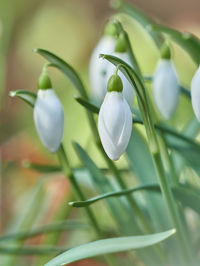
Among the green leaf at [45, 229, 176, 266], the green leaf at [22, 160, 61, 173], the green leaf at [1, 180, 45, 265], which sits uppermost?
the green leaf at [22, 160, 61, 173]

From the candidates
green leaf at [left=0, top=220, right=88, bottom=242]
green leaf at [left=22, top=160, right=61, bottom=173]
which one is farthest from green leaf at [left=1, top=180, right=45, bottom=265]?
green leaf at [left=22, top=160, right=61, bottom=173]

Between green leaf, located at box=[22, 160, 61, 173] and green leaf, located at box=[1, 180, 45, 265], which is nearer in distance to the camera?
green leaf, located at box=[22, 160, 61, 173]

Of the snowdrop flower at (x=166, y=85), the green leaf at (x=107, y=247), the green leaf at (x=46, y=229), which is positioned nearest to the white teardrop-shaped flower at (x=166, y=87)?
the snowdrop flower at (x=166, y=85)

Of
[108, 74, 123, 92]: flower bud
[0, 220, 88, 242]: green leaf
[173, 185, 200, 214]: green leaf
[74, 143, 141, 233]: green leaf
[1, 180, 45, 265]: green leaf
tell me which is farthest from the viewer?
[1, 180, 45, 265]: green leaf

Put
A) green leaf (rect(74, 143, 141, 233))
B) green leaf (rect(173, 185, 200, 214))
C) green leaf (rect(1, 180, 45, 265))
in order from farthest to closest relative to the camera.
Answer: green leaf (rect(1, 180, 45, 265)) < green leaf (rect(74, 143, 141, 233)) < green leaf (rect(173, 185, 200, 214))

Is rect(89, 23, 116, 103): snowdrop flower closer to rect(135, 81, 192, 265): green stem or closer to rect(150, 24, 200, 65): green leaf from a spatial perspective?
rect(150, 24, 200, 65): green leaf

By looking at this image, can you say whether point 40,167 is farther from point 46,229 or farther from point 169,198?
point 169,198

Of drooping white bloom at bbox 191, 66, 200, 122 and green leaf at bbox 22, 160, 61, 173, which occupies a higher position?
drooping white bloom at bbox 191, 66, 200, 122

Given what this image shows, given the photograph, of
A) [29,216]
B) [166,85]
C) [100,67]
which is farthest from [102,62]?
[29,216]

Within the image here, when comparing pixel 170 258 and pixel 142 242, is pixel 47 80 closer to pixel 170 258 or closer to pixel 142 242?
pixel 142 242

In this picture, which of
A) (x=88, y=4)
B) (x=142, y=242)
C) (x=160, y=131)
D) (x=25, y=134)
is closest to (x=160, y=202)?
(x=160, y=131)
